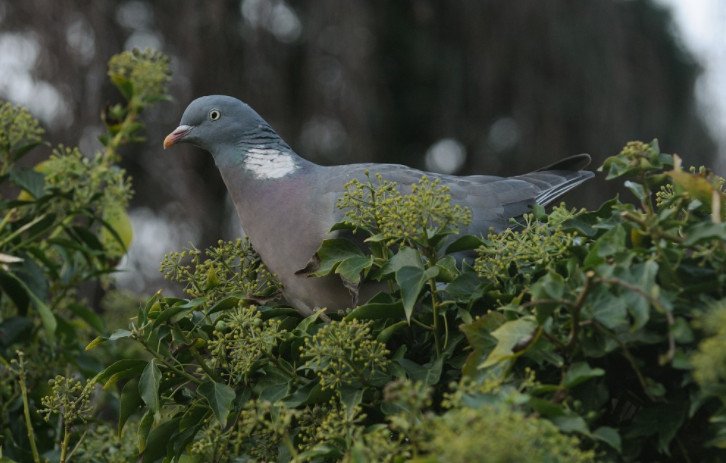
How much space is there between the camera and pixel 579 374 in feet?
5.28

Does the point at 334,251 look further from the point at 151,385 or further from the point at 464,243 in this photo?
the point at 151,385

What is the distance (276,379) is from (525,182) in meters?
1.48

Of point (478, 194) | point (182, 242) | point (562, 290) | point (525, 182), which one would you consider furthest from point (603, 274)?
point (182, 242)

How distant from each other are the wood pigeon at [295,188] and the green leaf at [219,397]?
0.41 meters

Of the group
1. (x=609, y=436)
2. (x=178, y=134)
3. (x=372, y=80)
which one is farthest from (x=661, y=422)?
(x=372, y=80)

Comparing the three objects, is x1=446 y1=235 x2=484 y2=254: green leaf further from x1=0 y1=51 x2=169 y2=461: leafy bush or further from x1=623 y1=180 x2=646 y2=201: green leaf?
x1=0 y1=51 x2=169 y2=461: leafy bush

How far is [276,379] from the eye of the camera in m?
2.04

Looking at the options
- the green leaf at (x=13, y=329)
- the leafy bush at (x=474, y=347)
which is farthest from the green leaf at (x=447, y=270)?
the green leaf at (x=13, y=329)

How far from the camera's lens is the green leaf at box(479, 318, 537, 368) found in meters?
1.64

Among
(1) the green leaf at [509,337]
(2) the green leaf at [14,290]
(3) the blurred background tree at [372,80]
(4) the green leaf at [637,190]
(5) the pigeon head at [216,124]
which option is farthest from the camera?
(3) the blurred background tree at [372,80]

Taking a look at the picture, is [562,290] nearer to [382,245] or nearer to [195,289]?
[382,245]

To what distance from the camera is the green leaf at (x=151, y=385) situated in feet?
6.53

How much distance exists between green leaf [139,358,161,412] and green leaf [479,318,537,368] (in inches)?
26.3

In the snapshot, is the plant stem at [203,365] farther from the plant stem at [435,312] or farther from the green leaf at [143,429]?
the plant stem at [435,312]
